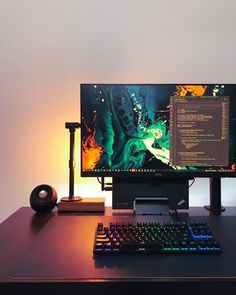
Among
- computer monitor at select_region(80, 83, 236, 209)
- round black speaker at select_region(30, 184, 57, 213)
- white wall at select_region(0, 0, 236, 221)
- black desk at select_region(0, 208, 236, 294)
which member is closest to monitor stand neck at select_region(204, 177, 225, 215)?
computer monitor at select_region(80, 83, 236, 209)

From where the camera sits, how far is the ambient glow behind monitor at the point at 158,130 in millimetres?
1241

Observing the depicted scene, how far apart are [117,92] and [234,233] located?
650 mm

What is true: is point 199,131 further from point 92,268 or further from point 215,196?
point 92,268

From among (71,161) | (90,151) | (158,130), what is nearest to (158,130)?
(158,130)

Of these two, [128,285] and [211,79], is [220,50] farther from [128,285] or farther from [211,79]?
[128,285]

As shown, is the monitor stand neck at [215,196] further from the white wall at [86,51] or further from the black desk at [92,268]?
the white wall at [86,51]

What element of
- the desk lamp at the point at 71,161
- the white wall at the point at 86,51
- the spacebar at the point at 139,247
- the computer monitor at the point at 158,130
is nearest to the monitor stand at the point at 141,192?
the computer monitor at the point at 158,130

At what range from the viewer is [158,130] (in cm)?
125

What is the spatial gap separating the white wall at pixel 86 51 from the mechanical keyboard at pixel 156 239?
0.59 metres

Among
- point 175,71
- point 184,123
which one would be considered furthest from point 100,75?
point 184,123

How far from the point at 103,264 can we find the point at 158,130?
608mm

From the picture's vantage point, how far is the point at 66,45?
1480 millimetres

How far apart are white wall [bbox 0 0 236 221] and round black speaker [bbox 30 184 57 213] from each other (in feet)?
0.70

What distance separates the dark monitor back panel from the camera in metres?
0.74
